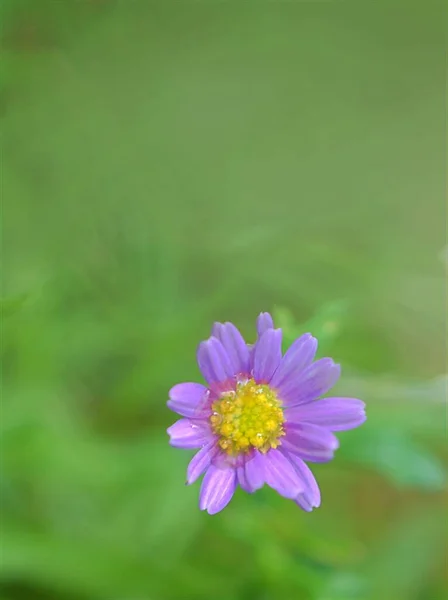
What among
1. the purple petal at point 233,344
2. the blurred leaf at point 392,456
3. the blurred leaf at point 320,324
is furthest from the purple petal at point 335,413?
the blurred leaf at point 392,456

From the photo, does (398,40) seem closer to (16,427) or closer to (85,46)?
(85,46)

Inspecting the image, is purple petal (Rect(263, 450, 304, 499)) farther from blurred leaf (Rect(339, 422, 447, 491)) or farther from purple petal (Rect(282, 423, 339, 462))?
blurred leaf (Rect(339, 422, 447, 491))

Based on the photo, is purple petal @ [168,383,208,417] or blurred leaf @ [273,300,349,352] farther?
blurred leaf @ [273,300,349,352]

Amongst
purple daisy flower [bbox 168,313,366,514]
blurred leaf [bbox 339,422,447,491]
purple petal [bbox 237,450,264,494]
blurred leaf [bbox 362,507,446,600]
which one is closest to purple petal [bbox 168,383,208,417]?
purple daisy flower [bbox 168,313,366,514]

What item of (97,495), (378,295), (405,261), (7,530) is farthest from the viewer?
(405,261)

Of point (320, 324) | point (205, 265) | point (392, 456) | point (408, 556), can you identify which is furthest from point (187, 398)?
point (408, 556)

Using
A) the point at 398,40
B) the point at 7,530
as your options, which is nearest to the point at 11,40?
the point at 7,530
